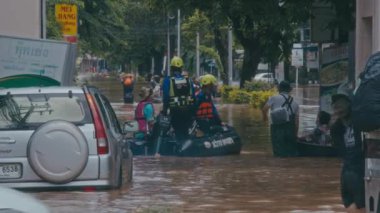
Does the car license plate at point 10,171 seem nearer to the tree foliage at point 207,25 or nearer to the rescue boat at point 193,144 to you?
the rescue boat at point 193,144

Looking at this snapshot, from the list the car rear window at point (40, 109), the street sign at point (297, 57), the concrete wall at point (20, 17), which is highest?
the concrete wall at point (20, 17)

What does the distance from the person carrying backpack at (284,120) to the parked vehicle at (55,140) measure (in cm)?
629

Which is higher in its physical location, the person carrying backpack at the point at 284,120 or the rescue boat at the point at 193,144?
the person carrying backpack at the point at 284,120

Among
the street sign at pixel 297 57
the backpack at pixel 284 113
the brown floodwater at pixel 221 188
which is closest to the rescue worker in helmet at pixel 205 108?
the brown floodwater at pixel 221 188

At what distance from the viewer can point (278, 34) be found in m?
29.1

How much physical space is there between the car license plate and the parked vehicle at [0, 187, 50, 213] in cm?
564

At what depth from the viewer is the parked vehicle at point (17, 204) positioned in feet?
22.5

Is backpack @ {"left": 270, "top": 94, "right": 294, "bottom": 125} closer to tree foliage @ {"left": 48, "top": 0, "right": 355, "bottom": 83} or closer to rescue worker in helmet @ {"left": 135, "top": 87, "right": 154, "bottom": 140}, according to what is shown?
rescue worker in helmet @ {"left": 135, "top": 87, "right": 154, "bottom": 140}

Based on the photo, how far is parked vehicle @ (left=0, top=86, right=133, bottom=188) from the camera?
12713mm

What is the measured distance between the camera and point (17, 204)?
6.96 metres

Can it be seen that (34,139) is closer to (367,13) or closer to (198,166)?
(198,166)

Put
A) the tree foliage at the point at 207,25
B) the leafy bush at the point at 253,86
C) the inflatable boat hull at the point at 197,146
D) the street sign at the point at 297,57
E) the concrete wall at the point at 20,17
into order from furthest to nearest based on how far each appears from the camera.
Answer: the street sign at the point at 297,57 → the leafy bush at the point at 253,86 → the tree foliage at the point at 207,25 → the concrete wall at the point at 20,17 → the inflatable boat hull at the point at 197,146

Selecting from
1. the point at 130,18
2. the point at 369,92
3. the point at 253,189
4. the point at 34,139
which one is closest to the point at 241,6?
the point at 253,189

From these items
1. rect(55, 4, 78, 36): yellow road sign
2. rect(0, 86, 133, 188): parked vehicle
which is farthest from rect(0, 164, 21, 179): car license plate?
rect(55, 4, 78, 36): yellow road sign
